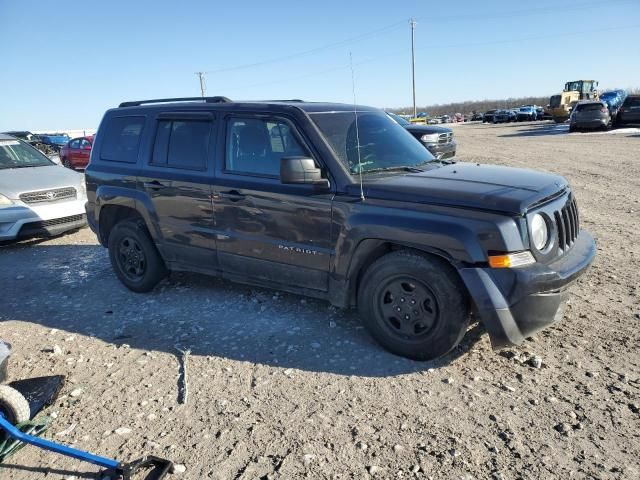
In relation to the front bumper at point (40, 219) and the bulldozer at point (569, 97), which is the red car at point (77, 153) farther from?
the bulldozer at point (569, 97)

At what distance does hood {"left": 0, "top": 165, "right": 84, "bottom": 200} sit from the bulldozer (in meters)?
39.5

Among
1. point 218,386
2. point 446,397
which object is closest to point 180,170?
point 218,386

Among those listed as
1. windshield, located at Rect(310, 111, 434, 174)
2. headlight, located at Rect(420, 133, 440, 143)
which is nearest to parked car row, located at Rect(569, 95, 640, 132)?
headlight, located at Rect(420, 133, 440, 143)

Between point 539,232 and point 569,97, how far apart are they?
45770 mm

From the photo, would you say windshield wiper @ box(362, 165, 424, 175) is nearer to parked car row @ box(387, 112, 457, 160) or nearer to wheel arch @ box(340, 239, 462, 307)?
wheel arch @ box(340, 239, 462, 307)

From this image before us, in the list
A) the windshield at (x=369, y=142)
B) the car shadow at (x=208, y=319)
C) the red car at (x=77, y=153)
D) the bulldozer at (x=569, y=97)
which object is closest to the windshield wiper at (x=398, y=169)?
the windshield at (x=369, y=142)

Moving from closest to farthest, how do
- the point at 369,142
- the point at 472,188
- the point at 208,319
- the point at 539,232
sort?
1. the point at 539,232
2. the point at 472,188
3. the point at 369,142
4. the point at 208,319

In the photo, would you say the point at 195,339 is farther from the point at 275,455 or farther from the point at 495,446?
the point at 495,446

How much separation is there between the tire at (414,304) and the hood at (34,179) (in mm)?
6298

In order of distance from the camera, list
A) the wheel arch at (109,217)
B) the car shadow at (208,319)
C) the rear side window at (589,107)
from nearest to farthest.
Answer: the car shadow at (208,319) < the wheel arch at (109,217) < the rear side window at (589,107)

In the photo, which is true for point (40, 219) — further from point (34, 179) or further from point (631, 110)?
point (631, 110)

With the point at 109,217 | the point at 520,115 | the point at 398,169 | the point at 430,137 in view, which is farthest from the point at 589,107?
the point at 520,115

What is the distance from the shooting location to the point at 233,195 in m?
4.35

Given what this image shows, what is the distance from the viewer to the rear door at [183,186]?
15.1 feet
